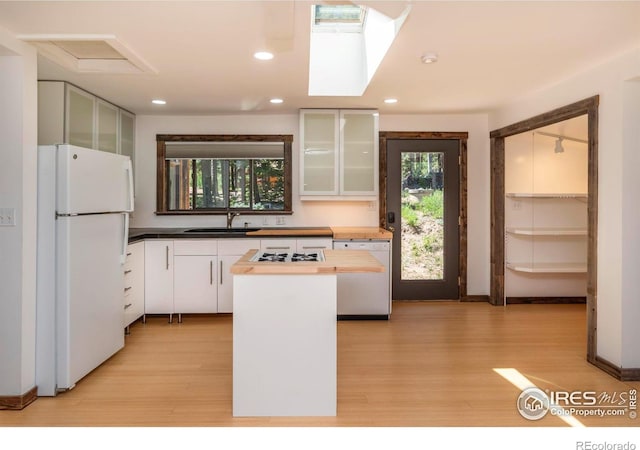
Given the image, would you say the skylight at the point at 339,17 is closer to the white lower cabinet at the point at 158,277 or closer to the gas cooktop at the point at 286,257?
the gas cooktop at the point at 286,257

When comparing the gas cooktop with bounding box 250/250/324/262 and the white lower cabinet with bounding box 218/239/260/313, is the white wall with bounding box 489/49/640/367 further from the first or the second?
the white lower cabinet with bounding box 218/239/260/313

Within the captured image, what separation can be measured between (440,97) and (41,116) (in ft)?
11.9

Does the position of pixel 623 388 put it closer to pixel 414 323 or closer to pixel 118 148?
pixel 414 323

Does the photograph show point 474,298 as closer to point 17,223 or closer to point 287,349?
point 287,349

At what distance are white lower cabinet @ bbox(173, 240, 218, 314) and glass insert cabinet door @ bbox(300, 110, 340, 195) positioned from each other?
4.16ft

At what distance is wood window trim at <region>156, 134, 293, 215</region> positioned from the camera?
17.6ft

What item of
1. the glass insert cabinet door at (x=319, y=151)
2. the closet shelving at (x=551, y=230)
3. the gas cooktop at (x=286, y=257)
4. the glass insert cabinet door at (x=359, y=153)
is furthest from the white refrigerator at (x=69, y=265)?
the closet shelving at (x=551, y=230)

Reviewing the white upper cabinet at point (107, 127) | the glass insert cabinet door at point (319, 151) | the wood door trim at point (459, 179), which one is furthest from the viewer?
the wood door trim at point (459, 179)

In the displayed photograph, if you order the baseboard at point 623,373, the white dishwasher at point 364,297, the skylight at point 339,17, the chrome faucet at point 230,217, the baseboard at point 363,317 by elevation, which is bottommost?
the baseboard at point 623,373

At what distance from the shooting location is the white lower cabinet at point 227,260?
473 cm

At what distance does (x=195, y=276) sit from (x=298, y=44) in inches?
106

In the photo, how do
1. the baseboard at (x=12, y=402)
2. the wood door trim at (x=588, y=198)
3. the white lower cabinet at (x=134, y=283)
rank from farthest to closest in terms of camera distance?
Result: the white lower cabinet at (x=134, y=283) → the wood door trim at (x=588, y=198) → the baseboard at (x=12, y=402)

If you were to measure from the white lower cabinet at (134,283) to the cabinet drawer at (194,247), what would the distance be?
Result: 35cm

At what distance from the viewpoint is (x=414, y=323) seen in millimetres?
4605
